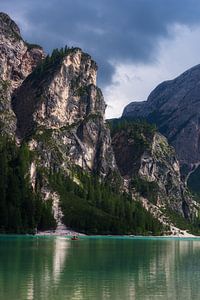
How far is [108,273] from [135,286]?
10879 mm

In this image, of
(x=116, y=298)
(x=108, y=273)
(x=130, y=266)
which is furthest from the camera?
(x=130, y=266)

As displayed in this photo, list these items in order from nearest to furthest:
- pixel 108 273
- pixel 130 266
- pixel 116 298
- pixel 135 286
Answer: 1. pixel 116 298
2. pixel 135 286
3. pixel 108 273
4. pixel 130 266

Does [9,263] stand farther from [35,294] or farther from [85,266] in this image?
[35,294]

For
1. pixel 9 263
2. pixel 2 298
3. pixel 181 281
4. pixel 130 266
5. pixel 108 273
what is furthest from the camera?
pixel 130 266

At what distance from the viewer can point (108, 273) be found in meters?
65.9

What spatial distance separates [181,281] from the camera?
203 feet

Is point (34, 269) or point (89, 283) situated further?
point (34, 269)

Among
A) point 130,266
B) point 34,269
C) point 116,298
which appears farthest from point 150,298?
point 130,266

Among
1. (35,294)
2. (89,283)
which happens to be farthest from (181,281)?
(35,294)

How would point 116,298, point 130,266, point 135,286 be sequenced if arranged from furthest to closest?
1. point 130,266
2. point 135,286
3. point 116,298

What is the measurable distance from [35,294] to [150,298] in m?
11.4

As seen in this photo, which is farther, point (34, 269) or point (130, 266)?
point (130, 266)

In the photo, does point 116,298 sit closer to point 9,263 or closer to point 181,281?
point 181,281

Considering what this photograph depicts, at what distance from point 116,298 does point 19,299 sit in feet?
31.4
